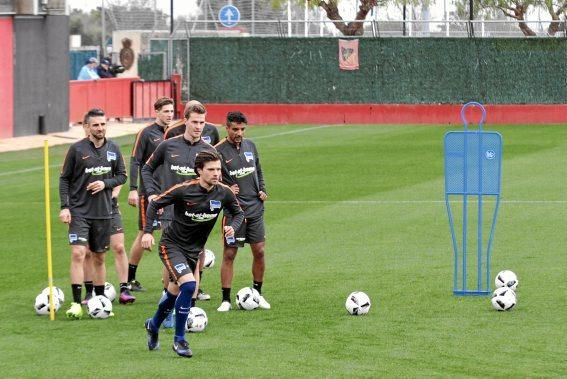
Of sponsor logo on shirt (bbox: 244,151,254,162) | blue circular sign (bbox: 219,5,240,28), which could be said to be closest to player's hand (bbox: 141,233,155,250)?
sponsor logo on shirt (bbox: 244,151,254,162)

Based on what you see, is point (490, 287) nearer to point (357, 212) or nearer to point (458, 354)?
point (458, 354)

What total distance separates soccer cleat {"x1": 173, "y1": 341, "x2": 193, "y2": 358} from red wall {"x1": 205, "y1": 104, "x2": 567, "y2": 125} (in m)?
32.4

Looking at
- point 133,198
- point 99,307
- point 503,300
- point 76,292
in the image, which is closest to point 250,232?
point 133,198

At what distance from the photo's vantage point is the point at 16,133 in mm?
37312

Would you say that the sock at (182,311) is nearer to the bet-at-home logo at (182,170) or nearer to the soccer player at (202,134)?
the bet-at-home logo at (182,170)

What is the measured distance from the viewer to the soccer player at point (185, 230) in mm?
12336

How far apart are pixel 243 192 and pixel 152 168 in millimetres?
1042

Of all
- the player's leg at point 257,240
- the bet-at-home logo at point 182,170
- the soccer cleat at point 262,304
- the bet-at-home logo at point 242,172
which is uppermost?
the bet-at-home logo at point 182,170

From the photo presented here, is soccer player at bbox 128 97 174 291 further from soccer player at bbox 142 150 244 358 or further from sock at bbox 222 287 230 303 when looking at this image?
soccer player at bbox 142 150 244 358

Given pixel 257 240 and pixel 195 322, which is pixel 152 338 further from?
pixel 257 240

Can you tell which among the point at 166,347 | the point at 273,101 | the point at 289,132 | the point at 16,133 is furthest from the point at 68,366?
the point at 273,101

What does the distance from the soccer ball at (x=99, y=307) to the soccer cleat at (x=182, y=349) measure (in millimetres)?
2182

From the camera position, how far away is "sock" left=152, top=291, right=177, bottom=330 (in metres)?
12.4

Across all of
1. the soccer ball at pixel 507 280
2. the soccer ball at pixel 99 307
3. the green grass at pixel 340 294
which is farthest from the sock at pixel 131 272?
the soccer ball at pixel 507 280
